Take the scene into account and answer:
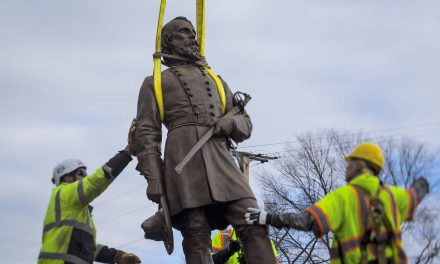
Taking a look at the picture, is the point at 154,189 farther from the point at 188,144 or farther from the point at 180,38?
the point at 180,38

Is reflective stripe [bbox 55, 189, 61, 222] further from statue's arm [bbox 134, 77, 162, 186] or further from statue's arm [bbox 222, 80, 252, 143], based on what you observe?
statue's arm [bbox 222, 80, 252, 143]

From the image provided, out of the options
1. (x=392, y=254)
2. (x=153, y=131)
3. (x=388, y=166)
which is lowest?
(x=392, y=254)

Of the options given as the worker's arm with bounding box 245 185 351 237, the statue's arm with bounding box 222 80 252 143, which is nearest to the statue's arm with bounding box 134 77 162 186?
the statue's arm with bounding box 222 80 252 143

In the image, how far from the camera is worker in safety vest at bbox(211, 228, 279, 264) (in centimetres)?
927

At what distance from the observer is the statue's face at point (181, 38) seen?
867 cm

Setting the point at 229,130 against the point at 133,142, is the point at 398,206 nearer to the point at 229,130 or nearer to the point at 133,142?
the point at 229,130

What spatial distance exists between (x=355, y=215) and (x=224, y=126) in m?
2.15

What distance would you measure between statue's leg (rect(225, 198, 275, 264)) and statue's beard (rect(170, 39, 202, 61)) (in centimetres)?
179

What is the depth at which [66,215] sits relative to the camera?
7.74 meters

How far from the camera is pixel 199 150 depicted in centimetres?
808

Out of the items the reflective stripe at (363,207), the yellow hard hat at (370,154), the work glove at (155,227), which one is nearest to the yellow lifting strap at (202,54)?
the work glove at (155,227)

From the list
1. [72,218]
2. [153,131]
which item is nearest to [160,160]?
[153,131]

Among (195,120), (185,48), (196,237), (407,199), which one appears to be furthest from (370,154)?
(185,48)

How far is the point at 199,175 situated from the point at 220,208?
0.40 meters
